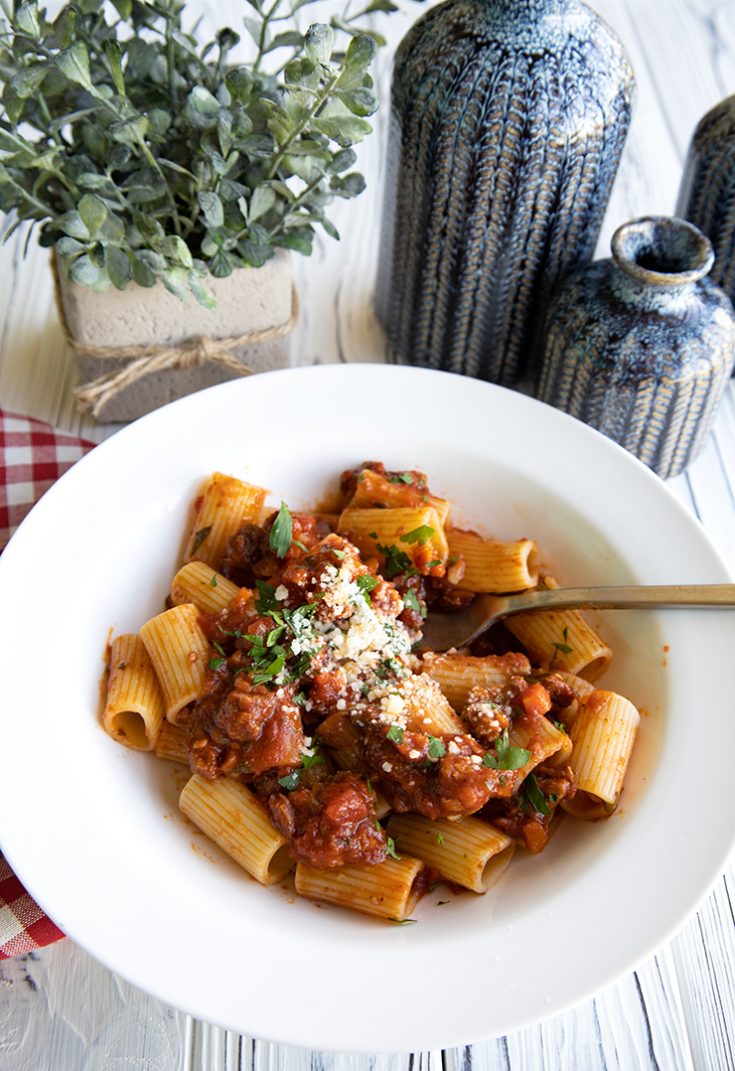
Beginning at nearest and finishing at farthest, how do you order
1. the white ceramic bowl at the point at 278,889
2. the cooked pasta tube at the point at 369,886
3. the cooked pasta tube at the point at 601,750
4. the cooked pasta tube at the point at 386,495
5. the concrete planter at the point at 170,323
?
the white ceramic bowl at the point at 278,889 → the cooked pasta tube at the point at 369,886 → the cooked pasta tube at the point at 601,750 → the cooked pasta tube at the point at 386,495 → the concrete planter at the point at 170,323

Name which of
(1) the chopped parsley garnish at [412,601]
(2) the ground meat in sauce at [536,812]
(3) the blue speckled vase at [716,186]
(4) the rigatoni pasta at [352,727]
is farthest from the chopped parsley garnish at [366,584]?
(3) the blue speckled vase at [716,186]

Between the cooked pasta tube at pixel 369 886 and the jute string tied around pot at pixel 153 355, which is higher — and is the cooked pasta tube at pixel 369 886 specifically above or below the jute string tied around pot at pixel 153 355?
below

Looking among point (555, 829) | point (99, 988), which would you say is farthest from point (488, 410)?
point (99, 988)

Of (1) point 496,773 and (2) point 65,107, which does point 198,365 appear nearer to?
(2) point 65,107

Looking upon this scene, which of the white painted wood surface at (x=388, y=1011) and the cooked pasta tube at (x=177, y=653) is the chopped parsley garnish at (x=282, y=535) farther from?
the white painted wood surface at (x=388, y=1011)

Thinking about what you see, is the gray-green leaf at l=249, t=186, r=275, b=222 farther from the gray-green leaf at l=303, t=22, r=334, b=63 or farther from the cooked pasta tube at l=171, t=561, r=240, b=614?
the cooked pasta tube at l=171, t=561, r=240, b=614

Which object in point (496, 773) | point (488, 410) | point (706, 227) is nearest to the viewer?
point (496, 773)
